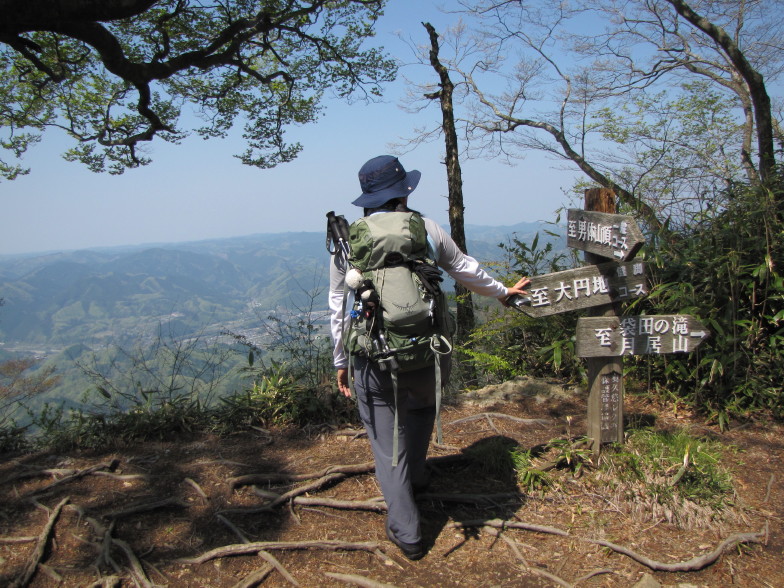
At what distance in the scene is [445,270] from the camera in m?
2.85

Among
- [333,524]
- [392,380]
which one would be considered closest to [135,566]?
[333,524]

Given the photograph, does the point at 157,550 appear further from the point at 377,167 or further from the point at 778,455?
the point at 778,455

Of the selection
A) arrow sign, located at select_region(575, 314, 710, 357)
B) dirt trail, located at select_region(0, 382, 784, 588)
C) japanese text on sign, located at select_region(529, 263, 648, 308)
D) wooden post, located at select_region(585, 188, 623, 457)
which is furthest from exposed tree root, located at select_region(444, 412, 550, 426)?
japanese text on sign, located at select_region(529, 263, 648, 308)

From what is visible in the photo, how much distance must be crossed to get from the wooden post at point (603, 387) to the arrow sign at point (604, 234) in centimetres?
9

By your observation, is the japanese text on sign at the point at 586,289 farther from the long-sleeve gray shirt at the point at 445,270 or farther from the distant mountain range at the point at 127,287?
the distant mountain range at the point at 127,287

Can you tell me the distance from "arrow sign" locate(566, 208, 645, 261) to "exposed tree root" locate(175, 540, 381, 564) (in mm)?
2066

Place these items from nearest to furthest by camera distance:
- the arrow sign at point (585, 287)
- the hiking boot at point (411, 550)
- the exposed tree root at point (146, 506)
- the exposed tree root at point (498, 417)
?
1. the hiking boot at point (411, 550)
2. the exposed tree root at point (146, 506)
3. the arrow sign at point (585, 287)
4. the exposed tree root at point (498, 417)

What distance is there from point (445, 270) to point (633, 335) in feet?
4.13

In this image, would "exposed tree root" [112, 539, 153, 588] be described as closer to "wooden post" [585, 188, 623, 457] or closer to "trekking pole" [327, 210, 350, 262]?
"trekking pole" [327, 210, 350, 262]

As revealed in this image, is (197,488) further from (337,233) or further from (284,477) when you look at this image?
(337,233)

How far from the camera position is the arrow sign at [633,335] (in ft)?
10.2

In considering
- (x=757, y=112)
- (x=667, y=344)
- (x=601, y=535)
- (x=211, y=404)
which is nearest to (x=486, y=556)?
(x=601, y=535)

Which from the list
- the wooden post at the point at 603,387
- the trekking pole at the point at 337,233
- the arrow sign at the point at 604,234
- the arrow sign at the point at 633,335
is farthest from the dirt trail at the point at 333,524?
the trekking pole at the point at 337,233

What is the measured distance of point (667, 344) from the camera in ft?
10.3
